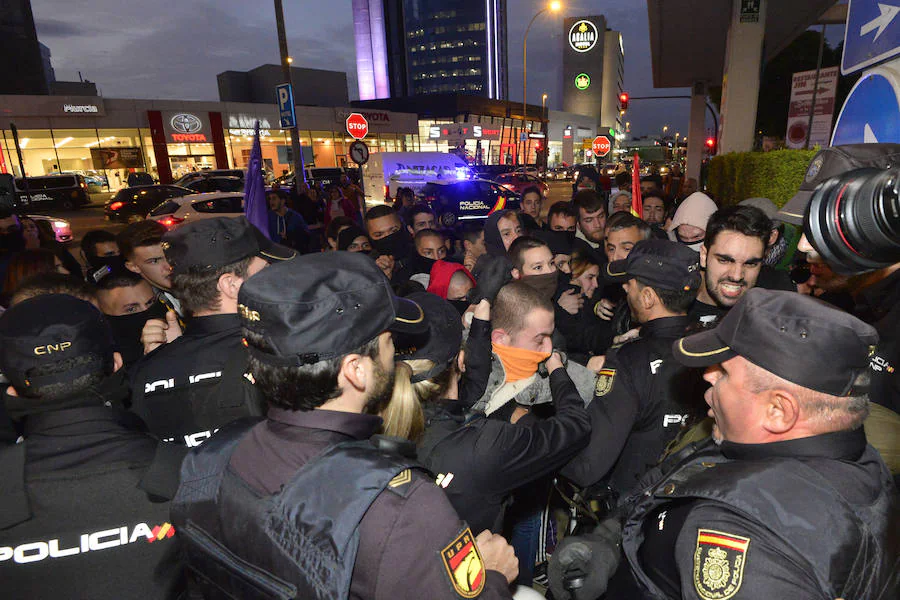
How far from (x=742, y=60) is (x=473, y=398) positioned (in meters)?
13.1

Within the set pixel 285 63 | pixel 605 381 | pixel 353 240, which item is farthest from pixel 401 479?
pixel 285 63

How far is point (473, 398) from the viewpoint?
8.62 ft

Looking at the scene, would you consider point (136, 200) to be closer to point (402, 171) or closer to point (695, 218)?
point (402, 171)

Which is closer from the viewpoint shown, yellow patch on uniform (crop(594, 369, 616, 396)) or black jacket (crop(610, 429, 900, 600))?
black jacket (crop(610, 429, 900, 600))

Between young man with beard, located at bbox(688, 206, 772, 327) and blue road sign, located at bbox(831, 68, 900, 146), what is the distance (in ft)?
2.64

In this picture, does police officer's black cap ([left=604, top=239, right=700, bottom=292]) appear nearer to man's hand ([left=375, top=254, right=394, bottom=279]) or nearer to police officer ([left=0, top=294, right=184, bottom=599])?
Result: police officer ([left=0, top=294, right=184, bottom=599])

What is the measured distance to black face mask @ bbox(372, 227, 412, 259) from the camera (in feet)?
19.1

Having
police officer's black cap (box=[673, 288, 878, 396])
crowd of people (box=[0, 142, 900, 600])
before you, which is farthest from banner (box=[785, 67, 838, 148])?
police officer's black cap (box=[673, 288, 878, 396])

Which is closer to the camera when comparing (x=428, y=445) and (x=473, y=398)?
(x=428, y=445)

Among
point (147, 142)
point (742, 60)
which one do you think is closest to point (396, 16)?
point (147, 142)

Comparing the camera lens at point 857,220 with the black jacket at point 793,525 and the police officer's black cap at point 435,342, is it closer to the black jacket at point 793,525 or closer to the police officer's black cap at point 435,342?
the black jacket at point 793,525

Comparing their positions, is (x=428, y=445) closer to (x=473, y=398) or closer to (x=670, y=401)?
(x=473, y=398)

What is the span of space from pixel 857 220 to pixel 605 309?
9.33 ft

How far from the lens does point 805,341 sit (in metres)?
1.43
